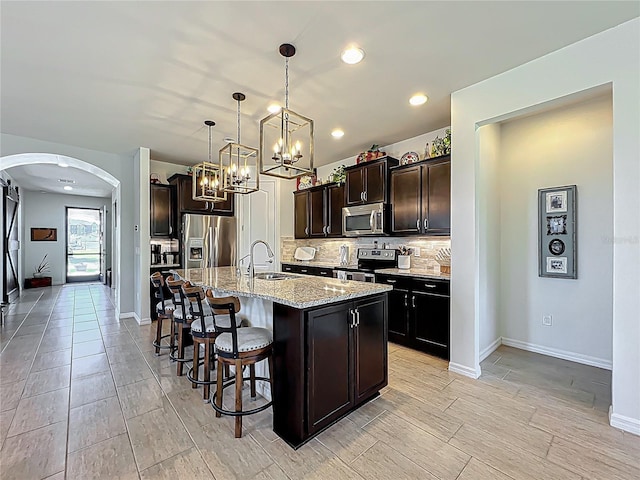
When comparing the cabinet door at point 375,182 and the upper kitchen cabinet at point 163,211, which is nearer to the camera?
the cabinet door at point 375,182

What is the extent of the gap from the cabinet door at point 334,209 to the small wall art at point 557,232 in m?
2.75

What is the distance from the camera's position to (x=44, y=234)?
856 cm

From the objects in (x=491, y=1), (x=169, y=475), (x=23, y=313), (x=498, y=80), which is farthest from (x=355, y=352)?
(x=23, y=313)

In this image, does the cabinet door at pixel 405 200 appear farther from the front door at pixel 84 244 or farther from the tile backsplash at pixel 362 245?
the front door at pixel 84 244

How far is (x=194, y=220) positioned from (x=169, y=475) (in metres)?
4.31

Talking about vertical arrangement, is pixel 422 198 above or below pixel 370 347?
above

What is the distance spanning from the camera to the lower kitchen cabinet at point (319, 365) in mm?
1862

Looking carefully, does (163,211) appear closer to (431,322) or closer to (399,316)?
(399,316)

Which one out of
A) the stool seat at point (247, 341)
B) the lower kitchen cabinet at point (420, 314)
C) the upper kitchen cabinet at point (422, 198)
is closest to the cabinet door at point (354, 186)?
the upper kitchen cabinet at point (422, 198)

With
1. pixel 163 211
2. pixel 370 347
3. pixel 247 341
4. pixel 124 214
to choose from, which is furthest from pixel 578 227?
pixel 124 214

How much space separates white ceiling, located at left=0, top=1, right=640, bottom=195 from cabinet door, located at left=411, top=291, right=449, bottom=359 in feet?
7.13

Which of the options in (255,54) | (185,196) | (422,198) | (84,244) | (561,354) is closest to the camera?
(255,54)

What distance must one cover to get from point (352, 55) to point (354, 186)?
241 cm

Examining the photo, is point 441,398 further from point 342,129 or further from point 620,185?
point 342,129
